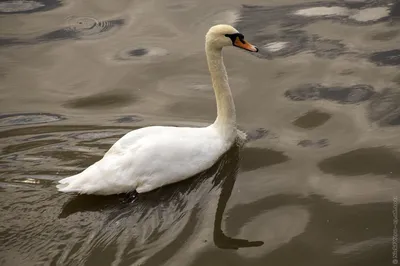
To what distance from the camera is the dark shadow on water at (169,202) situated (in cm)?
574

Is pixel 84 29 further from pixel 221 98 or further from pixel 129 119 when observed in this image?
pixel 221 98

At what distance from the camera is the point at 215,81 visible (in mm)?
6973

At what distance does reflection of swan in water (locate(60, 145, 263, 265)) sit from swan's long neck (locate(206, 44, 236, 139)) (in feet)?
1.59

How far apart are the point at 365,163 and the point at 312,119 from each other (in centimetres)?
98

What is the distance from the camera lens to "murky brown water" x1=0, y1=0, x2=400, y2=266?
221 inches

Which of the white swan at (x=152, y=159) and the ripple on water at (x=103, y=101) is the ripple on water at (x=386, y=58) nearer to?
the white swan at (x=152, y=159)

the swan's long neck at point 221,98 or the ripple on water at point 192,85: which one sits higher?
the swan's long neck at point 221,98

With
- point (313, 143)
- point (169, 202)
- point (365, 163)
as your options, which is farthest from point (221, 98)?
point (365, 163)

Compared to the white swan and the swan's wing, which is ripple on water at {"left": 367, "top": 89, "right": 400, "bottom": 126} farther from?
the swan's wing

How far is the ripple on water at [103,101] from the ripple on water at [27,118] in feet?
1.12

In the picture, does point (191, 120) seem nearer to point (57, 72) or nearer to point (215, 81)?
point (215, 81)

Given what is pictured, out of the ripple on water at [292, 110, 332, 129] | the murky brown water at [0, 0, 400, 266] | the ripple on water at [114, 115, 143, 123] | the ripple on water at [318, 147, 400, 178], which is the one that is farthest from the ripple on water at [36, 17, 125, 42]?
the ripple on water at [318, 147, 400, 178]

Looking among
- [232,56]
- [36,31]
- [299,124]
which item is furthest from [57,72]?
[299,124]

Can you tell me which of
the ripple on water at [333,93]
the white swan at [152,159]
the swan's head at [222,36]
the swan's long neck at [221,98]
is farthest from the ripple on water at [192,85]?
the white swan at [152,159]
